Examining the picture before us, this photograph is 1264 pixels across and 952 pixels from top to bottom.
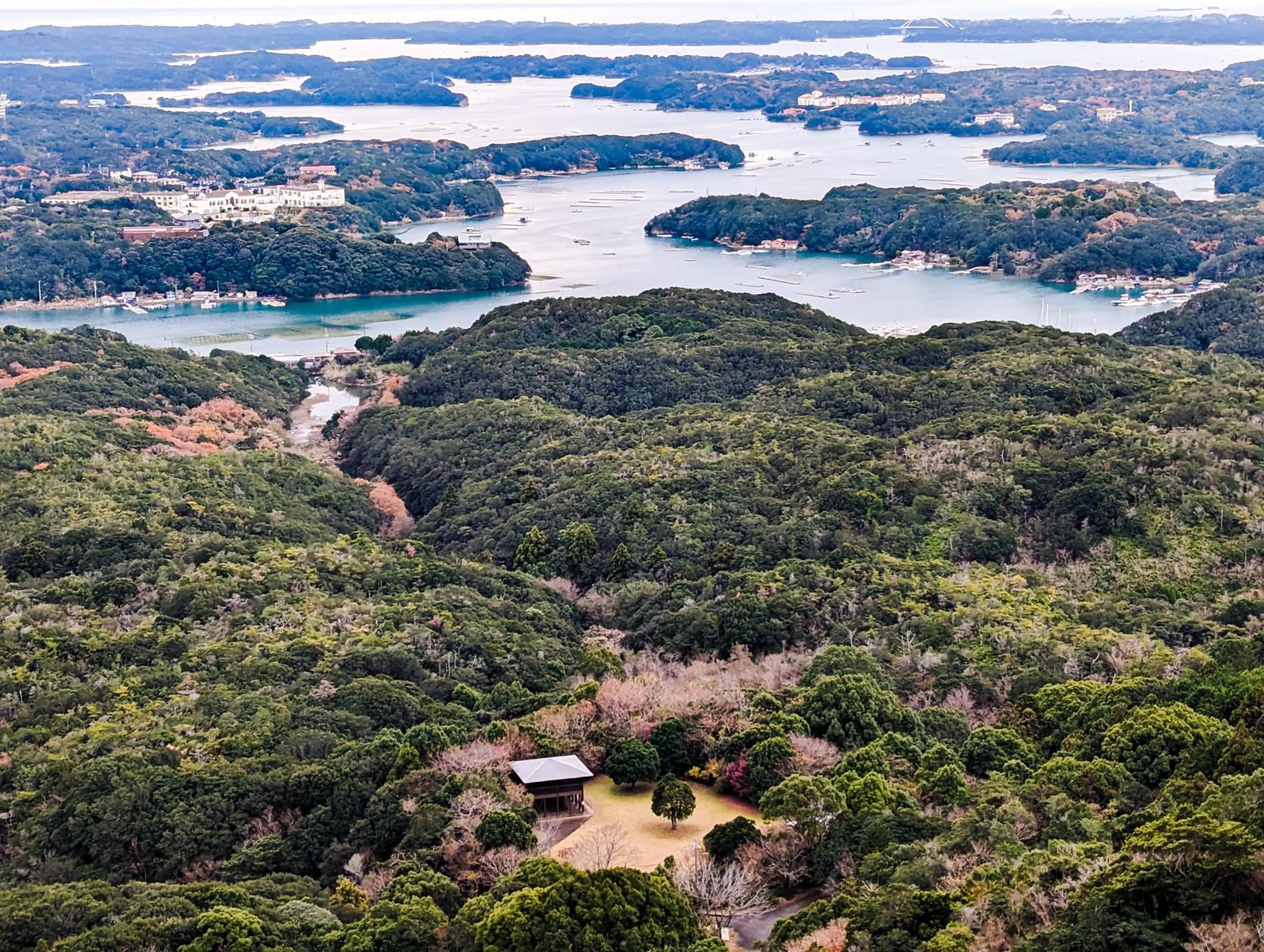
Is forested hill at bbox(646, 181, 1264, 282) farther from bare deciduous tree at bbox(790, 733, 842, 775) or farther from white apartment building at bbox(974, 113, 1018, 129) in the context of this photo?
bare deciduous tree at bbox(790, 733, 842, 775)

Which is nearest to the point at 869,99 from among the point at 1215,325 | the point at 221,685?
the point at 1215,325

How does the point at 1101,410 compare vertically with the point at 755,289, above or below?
above

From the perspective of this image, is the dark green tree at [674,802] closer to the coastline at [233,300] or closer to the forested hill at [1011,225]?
the coastline at [233,300]

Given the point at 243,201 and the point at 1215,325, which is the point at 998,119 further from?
the point at 1215,325

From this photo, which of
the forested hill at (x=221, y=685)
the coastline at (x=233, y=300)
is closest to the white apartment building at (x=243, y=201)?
the coastline at (x=233, y=300)

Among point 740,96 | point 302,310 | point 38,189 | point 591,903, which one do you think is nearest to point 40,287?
point 302,310

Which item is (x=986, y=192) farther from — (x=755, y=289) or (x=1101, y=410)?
(x=1101, y=410)
